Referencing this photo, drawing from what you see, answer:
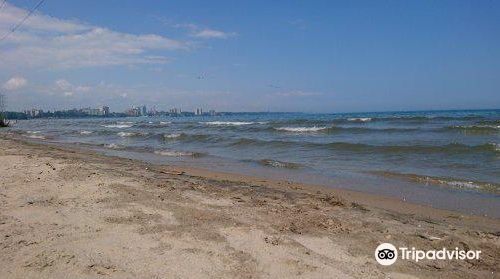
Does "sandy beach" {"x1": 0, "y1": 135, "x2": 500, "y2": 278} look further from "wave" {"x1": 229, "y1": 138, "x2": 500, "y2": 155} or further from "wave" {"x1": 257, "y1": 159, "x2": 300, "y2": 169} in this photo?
"wave" {"x1": 229, "y1": 138, "x2": 500, "y2": 155}

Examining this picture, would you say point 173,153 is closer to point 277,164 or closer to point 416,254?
point 277,164

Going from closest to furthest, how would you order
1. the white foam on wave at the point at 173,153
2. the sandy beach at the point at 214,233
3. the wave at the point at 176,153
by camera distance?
1. the sandy beach at the point at 214,233
2. the wave at the point at 176,153
3. the white foam on wave at the point at 173,153

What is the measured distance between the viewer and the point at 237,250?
3.84 meters

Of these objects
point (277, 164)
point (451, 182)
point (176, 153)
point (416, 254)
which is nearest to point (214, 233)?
point (416, 254)

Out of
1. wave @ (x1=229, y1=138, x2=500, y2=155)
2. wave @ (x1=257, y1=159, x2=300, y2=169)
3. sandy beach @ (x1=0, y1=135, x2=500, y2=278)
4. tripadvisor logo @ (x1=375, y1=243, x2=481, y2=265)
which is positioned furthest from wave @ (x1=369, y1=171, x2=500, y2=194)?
tripadvisor logo @ (x1=375, y1=243, x2=481, y2=265)

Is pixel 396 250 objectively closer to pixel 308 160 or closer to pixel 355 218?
pixel 355 218

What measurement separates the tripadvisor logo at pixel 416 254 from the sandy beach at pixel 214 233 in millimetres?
82

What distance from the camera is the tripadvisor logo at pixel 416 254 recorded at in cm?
381

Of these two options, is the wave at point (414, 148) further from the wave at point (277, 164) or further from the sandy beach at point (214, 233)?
the sandy beach at point (214, 233)

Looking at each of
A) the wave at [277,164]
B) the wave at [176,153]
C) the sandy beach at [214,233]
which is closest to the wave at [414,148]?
the wave at [277,164]

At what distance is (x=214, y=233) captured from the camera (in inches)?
170

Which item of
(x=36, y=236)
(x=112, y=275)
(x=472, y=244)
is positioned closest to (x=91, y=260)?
(x=112, y=275)

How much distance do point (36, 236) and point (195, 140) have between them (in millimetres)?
17588

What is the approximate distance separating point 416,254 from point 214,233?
2.14 m
